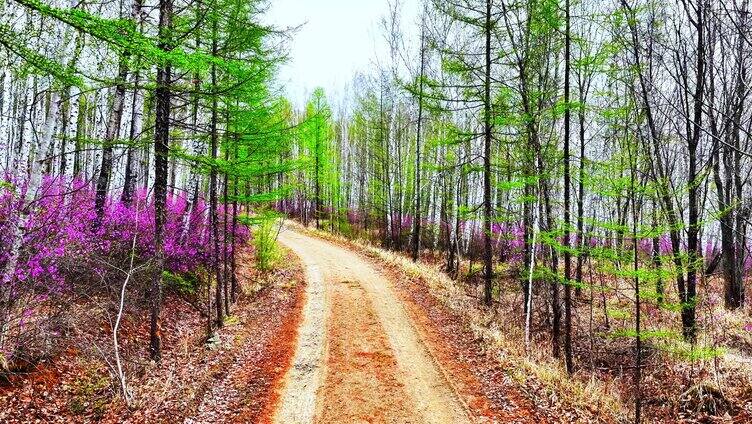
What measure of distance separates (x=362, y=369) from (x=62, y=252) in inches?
230

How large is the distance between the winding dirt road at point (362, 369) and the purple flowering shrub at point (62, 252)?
357cm

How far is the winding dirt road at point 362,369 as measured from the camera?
23.9 ft

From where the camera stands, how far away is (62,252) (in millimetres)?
7445

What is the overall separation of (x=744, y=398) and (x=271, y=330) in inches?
396

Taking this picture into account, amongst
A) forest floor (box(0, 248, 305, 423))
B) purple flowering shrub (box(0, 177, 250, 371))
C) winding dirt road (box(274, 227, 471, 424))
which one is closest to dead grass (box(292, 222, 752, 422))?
winding dirt road (box(274, 227, 471, 424))

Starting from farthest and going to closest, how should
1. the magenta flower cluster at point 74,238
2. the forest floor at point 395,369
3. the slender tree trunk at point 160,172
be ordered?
1. the slender tree trunk at point 160,172
2. the forest floor at point 395,369
3. the magenta flower cluster at point 74,238

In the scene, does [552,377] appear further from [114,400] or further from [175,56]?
[175,56]

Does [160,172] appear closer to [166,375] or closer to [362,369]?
[166,375]

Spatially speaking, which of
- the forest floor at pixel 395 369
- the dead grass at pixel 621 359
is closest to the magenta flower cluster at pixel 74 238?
the forest floor at pixel 395 369

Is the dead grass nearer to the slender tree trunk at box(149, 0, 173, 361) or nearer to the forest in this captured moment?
the forest

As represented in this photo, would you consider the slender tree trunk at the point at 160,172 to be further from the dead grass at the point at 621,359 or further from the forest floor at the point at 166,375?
the dead grass at the point at 621,359

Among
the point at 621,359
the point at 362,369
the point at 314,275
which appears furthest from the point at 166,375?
the point at 621,359

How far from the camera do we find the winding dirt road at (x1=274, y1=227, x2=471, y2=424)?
7297mm

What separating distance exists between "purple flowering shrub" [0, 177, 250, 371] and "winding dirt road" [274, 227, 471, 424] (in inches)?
141
